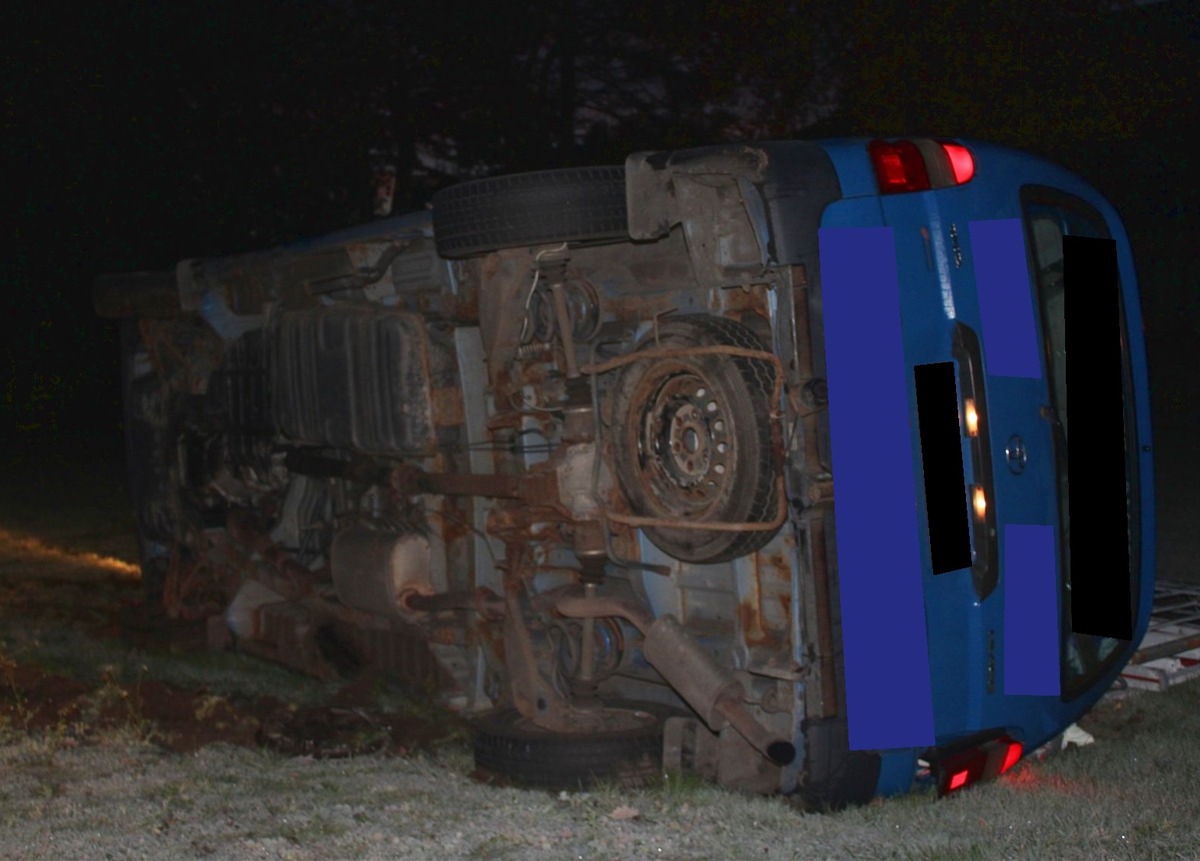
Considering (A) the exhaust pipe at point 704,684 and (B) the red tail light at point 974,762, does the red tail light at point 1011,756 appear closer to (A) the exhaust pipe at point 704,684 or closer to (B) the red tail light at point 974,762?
(B) the red tail light at point 974,762

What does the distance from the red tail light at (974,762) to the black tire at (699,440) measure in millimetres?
842

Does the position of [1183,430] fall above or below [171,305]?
below

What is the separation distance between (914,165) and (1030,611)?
1406mm

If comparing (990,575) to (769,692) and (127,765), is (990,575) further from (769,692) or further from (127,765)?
(127,765)

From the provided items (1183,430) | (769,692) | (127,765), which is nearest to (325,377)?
(127,765)

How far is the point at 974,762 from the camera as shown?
4.39 meters

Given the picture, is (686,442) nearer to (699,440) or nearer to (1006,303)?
(699,440)

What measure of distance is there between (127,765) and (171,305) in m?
3.24

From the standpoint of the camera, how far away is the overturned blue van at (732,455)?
4.28m

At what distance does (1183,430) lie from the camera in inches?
789

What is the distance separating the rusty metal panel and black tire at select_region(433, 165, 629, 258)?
830 millimetres

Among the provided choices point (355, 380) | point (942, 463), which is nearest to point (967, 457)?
point (942, 463)

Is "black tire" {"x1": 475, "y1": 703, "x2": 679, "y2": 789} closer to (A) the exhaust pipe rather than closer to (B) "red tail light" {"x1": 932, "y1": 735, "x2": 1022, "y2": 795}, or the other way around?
(A) the exhaust pipe

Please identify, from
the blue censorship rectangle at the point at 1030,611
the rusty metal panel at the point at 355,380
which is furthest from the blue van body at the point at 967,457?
the rusty metal panel at the point at 355,380
